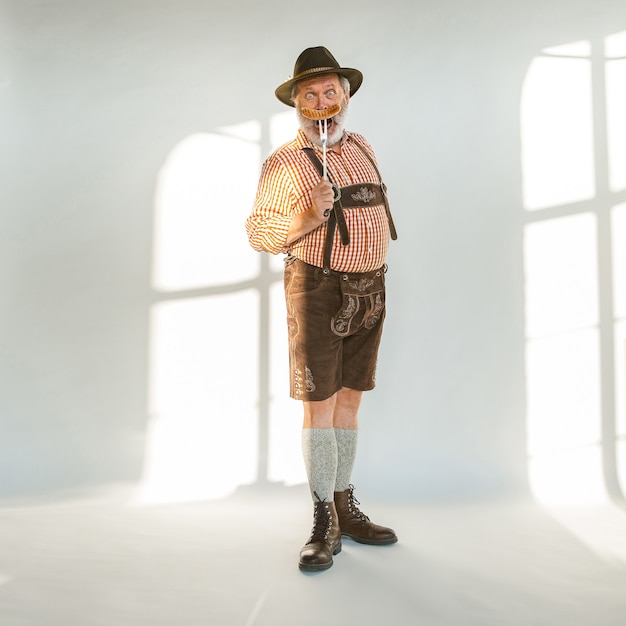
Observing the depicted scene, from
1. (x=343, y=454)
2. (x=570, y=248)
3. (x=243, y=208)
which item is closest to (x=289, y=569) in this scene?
(x=343, y=454)

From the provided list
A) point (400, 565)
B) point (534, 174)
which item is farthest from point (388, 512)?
point (534, 174)

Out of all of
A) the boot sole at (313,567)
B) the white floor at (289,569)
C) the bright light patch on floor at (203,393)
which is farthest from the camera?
the bright light patch on floor at (203,393)

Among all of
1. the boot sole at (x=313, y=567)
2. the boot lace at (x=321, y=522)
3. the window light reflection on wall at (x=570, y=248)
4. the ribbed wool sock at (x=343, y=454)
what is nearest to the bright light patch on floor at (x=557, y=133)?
the window light reflection on wall at (x=570, y=248)

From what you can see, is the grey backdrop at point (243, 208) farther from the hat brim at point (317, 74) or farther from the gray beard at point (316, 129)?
the gray beard at point (316, 129)

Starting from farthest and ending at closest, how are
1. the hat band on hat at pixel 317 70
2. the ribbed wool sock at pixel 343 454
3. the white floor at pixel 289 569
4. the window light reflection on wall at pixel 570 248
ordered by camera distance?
the window light reflection on wall at pixel 570 248, the ribbed wool sock at pixel 343 454, the hat band on hat at pixel 317 70, the white floor at pixel 289 569

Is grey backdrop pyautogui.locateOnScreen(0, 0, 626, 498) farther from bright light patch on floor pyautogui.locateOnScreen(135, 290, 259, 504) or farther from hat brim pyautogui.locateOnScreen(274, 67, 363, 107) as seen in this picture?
hat brim pyautogui.locateOnScreen(274, 67, 363, 107)

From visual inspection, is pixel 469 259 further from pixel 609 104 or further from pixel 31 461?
pixel 31 461

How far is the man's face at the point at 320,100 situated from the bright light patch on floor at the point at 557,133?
50.0 inches

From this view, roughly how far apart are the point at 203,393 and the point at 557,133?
1943 millimetres

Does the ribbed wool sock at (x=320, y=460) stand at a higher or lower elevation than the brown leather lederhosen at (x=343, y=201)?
lower

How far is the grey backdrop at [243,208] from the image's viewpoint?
11.2 ft

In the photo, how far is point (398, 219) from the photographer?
11.4 ft

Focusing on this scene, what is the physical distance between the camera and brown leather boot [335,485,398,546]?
8.43ft

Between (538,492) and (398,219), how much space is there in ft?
4.28
